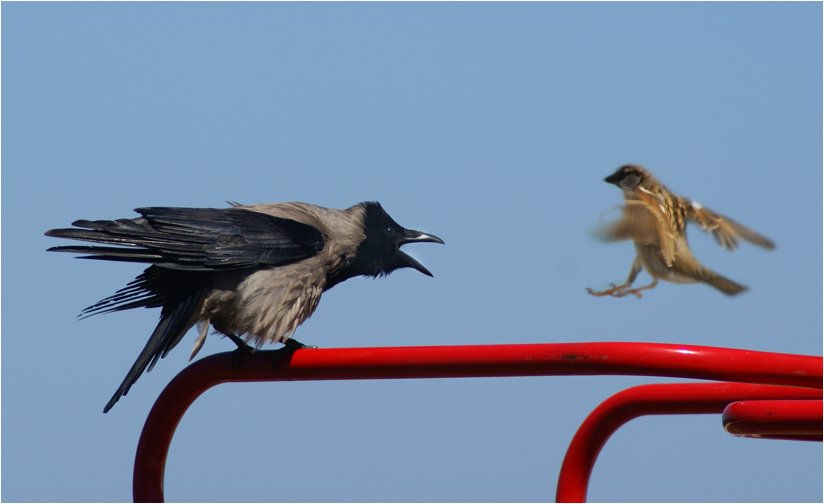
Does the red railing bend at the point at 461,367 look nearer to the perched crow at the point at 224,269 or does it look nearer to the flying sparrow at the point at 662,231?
the perched crow at the point at 224,269

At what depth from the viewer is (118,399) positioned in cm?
329

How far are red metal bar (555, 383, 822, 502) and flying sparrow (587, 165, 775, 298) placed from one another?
1399mm

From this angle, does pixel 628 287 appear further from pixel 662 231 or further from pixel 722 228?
pixel 722 228

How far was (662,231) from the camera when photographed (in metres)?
4.22

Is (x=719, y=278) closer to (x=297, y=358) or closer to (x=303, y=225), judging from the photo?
(x=303, y=225)

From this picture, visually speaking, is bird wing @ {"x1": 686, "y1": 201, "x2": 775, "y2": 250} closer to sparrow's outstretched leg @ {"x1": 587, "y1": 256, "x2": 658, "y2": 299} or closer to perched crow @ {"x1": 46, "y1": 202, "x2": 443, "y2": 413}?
sparrow's outstretched leg @ {"x1": 587, "y1": 256, "x2": 658, "y2": 299}

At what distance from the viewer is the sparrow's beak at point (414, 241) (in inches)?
168

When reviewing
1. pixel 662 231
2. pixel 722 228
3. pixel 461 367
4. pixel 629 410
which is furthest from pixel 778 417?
pixel 722 228

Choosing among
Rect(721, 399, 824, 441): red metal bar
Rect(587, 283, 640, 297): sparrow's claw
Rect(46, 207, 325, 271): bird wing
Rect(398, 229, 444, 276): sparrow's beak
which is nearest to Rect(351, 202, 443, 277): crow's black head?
Rect(398, 229, 444, 276): sparrow's beak

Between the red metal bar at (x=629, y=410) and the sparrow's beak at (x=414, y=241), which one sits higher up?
the sparrow's beak at (x=414, y=241)

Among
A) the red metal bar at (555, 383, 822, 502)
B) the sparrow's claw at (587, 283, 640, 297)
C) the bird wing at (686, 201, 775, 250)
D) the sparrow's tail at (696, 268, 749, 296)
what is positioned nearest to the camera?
the red metal bar at (555, 383, 822, 502)

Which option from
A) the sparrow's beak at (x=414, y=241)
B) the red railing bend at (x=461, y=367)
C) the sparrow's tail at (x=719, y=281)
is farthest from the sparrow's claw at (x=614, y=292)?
the red railing bend at (x=461, y=367)

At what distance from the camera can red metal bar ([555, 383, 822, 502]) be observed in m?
2.64

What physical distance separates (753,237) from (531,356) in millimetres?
2759
